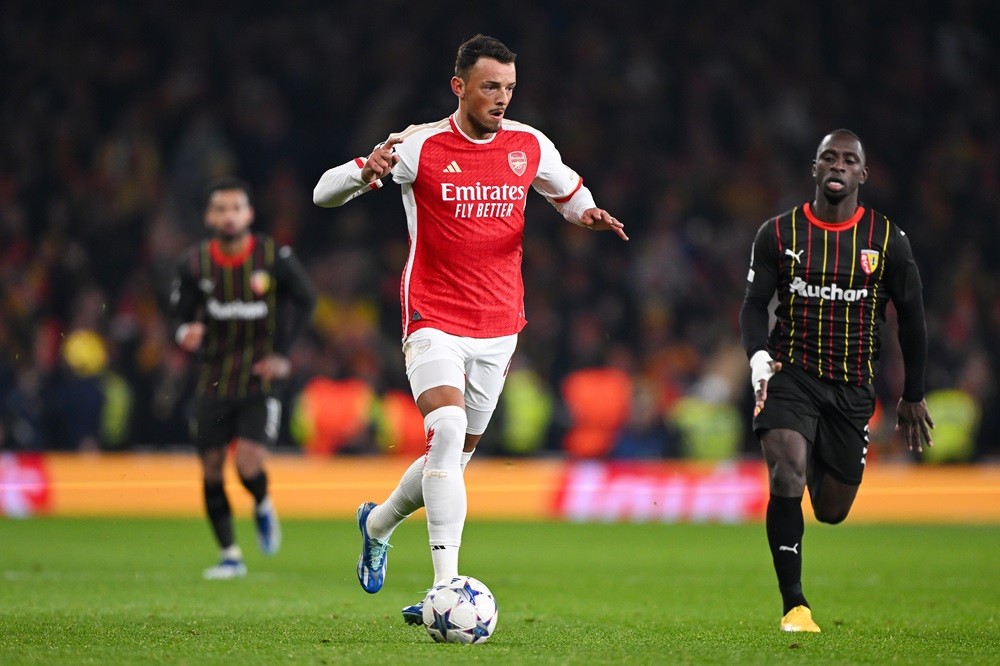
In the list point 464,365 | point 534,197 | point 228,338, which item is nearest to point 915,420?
point 464,365

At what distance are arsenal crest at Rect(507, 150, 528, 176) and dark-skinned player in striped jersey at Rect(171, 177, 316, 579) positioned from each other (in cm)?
359

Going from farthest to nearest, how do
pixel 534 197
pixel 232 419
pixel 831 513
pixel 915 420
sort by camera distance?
pixel 534 197 < pixel 232 419 < pixel 831 513 < pixel 915 420

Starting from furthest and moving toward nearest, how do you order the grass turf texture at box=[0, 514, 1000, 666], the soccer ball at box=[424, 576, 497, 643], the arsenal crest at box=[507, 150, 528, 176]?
the arsenal crest at box=[507, 150, 528, 176] < the soccer ball at box=[424, 576, 497, 643] < the grass turf texture at box=[0, 514, 1000, 666]

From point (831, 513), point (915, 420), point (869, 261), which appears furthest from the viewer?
point (831, 513)

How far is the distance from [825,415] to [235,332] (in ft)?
14.9

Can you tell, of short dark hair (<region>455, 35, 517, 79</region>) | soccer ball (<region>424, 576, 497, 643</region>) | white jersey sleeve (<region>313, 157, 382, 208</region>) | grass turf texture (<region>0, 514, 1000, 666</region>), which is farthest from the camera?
short dark hair (<region>455, 35, 517, 79</region>)

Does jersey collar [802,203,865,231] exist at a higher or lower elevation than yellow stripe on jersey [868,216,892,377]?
higher

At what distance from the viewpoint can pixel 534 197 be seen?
2019 centimetres

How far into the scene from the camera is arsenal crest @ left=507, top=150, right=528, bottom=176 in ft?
21.7

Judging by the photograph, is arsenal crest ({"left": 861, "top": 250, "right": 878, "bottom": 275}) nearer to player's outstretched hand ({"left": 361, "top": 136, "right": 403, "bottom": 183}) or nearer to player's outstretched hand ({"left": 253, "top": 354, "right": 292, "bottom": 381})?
player's outstretched hand ({"left": 361, "top": 136, "right": 403, "bottom": 183})

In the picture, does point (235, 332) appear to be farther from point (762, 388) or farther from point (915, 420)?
point (915, 420)

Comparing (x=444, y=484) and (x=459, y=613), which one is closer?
(x=459, y=613)

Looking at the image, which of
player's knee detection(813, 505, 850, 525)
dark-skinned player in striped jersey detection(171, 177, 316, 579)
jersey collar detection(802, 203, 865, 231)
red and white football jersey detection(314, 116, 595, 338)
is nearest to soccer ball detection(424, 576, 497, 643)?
red and white football jersey detection(314, 116, 595, 338)

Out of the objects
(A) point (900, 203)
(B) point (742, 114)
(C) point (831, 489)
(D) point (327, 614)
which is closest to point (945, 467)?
(A) point (900, 203)
